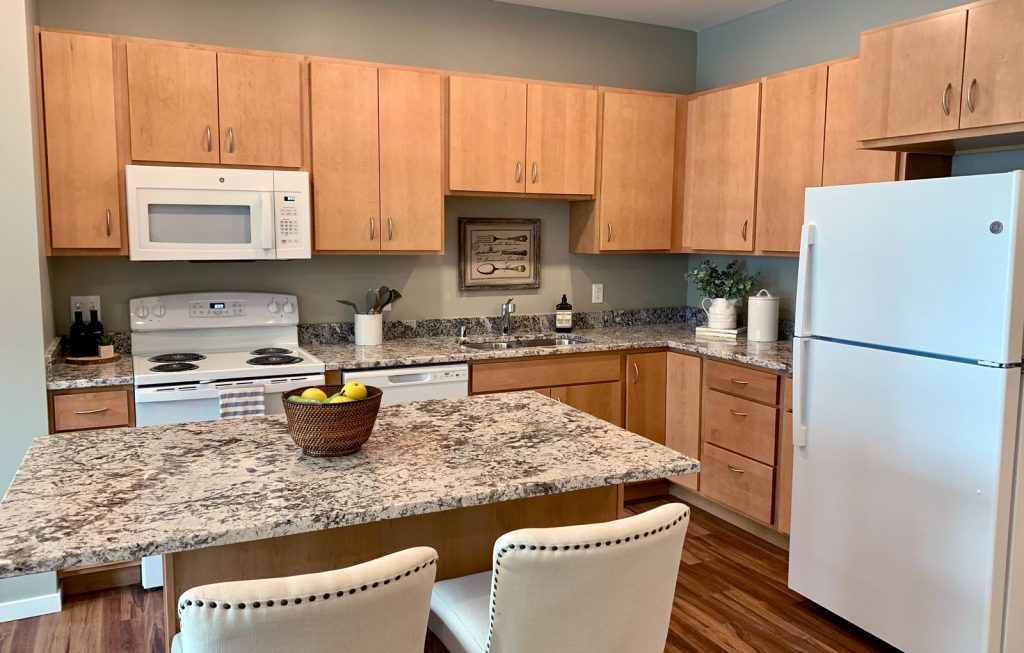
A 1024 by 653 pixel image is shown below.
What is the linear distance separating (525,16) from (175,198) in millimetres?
2157

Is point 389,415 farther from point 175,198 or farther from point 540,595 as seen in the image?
point 175,198

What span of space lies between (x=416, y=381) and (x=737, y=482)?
5.25 ft

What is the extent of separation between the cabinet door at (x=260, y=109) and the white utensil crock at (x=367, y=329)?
80 centimetres

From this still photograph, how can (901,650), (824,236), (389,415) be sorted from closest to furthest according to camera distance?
(389,415)
(901,650)
(824,236)

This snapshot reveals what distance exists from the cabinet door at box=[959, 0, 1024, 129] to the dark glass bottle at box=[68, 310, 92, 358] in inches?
139

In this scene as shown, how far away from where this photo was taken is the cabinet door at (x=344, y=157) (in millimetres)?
3504

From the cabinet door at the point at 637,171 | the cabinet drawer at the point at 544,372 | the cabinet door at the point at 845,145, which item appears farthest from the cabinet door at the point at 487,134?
the cabinet door at the point at 845,145

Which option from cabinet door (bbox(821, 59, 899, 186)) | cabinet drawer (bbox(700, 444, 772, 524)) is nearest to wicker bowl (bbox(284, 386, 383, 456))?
cabinet drawer (bbox(700, 444, 772, 524))

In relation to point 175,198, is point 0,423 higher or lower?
lower

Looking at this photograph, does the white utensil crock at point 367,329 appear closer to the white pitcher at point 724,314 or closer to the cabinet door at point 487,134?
the cabinet door at point 487,134

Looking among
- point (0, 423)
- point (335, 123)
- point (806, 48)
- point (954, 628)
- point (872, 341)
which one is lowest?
point (954, 628)

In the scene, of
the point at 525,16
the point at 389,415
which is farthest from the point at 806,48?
the point at 389,415

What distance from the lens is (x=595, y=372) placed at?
3973 mm

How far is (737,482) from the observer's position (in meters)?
3.68
